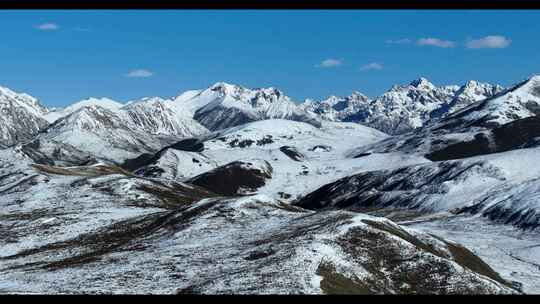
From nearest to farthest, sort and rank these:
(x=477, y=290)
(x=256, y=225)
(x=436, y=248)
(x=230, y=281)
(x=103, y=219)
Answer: (x=230, y=281) → (x=477, y=290) → (x=436, y=248) → (x=256, y=225) → (x=103, y=219)

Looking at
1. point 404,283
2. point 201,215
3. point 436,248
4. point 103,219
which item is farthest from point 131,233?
point 404,283

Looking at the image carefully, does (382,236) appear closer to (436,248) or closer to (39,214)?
(436,248)

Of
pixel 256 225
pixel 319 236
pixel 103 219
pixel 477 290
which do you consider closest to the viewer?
pixel 477 290

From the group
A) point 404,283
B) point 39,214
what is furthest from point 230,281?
point 39,214
